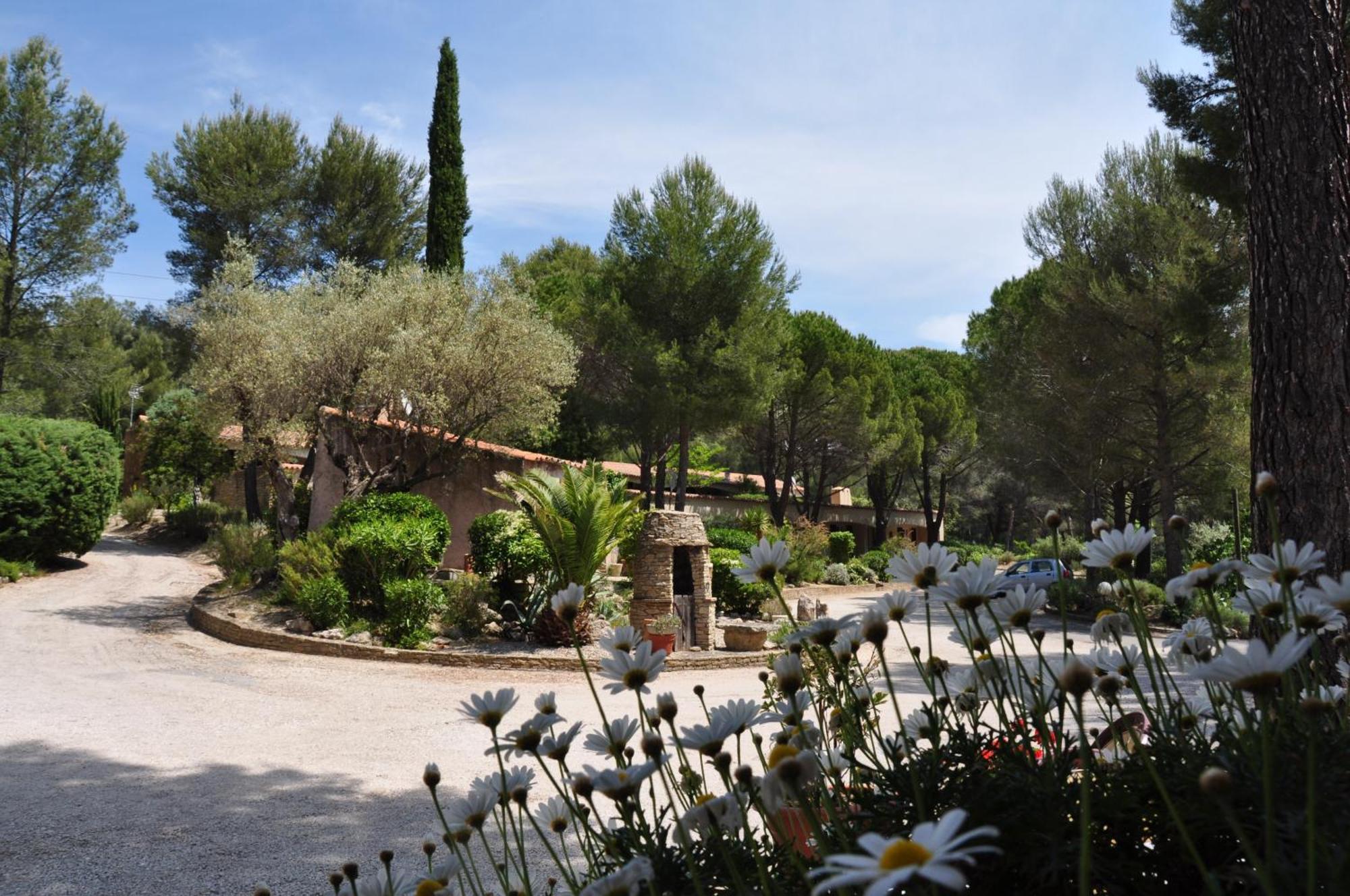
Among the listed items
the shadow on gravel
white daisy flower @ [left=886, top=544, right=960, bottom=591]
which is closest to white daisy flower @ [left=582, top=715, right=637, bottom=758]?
white daisy flower @ [left=886, top=544, right=960, bottom=591]

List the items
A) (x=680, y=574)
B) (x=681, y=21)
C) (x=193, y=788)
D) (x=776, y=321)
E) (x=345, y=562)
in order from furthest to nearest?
(x=776, y=321)
(x=680, y=574)
(x=345, y=562)
(x=681, y=21)
(x=193, y=788)

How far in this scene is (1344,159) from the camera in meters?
3.56

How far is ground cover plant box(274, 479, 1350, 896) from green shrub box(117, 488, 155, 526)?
25.1 m

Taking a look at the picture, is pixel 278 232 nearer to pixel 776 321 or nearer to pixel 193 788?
pixel 776 321

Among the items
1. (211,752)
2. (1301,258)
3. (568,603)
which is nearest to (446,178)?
(211,752)

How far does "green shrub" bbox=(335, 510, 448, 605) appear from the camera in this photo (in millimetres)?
10930

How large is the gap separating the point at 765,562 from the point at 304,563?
11.6 m

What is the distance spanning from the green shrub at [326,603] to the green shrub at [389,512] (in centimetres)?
95

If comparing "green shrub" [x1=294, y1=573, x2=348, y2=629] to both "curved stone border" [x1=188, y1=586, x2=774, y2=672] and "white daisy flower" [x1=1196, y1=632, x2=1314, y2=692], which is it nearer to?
"curved stone border" [x1=188, y1=586, x2=774, y2=672]

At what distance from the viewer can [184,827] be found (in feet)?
14.1

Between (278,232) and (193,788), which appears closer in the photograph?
(193,788)

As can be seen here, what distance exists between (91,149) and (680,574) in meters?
20.2

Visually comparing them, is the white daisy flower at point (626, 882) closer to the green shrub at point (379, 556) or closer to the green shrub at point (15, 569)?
the green shrub at point (379, 556)

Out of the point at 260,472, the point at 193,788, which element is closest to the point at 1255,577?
the point at 193,788
